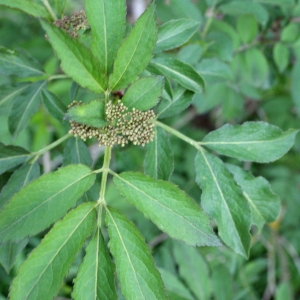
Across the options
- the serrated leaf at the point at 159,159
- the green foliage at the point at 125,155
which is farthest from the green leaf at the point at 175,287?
the serrated leaf at the point at 159,159

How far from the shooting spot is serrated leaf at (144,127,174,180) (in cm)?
108

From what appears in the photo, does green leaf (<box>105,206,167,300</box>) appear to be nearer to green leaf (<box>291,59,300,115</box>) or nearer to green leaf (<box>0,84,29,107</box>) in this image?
green leaf (<box>0,84,29,107</box>)

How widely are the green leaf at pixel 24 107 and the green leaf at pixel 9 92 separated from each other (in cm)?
5

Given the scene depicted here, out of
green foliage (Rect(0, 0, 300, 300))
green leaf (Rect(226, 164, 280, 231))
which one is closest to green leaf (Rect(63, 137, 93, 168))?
green foliage (Rect(0, 0, 300, 300))

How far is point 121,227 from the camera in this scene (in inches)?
34.4

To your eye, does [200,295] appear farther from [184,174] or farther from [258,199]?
[184,174]

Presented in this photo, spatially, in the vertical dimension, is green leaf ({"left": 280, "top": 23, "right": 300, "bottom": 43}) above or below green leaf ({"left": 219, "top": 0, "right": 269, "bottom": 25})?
below

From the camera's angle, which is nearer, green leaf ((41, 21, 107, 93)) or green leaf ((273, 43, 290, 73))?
green leaf ((41, 21, 107, 93))

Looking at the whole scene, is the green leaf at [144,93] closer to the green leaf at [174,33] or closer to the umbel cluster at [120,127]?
the umbel cluster at [120,127]

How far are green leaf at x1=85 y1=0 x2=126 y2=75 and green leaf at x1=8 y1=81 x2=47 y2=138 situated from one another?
37cm

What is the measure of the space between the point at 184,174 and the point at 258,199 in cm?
141

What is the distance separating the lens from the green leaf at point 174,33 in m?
1.08

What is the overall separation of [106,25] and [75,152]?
0.39 m

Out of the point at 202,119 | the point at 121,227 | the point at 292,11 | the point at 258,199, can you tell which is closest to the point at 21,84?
the point at 121,227
